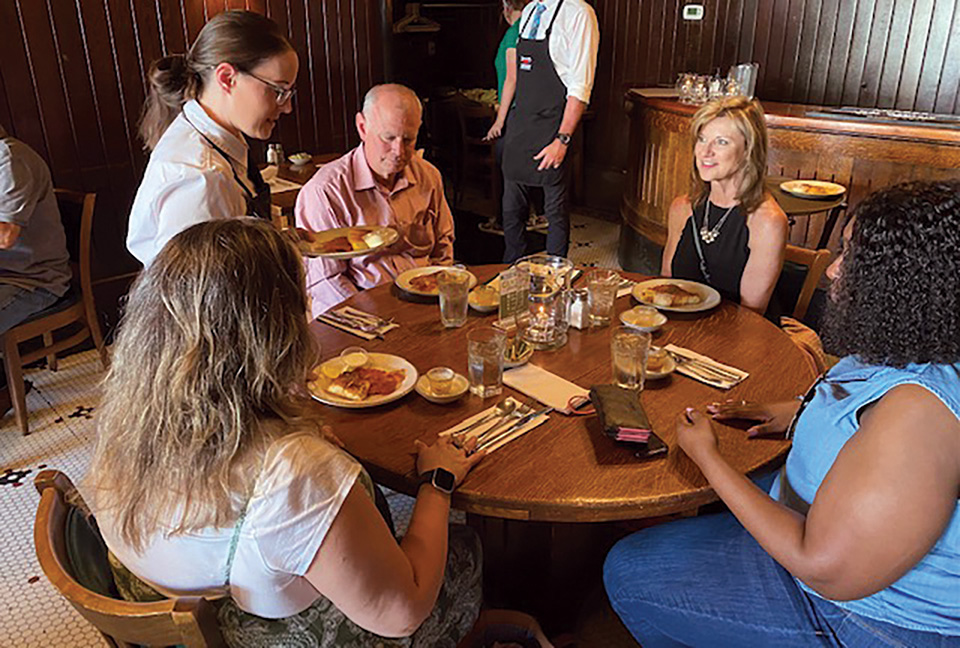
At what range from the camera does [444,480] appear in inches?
52.4

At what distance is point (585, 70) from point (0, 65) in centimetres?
283

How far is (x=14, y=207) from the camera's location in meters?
2.79

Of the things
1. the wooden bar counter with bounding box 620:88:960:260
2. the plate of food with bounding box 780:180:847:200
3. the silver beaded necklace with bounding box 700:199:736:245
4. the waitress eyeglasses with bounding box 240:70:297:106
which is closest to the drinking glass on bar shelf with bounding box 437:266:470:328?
the waitress eyeglasses with bounding box 240:70:297:106

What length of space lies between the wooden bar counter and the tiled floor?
2.72 m

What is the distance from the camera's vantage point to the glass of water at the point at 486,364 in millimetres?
1634

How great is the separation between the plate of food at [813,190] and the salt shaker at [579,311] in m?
1.89

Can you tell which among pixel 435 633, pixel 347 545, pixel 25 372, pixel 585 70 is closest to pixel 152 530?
pixel 347 545

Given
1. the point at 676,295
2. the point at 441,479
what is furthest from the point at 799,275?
the point at 441,479

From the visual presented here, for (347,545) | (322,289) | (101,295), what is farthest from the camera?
(101,295)

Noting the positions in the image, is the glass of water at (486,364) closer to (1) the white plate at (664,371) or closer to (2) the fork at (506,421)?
(2) the fork at (506,421)

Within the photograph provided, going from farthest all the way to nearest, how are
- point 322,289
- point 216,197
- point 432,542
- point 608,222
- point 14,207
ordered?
point 608,222
point 14,207
point 322,289
point 216,197
point 432,542

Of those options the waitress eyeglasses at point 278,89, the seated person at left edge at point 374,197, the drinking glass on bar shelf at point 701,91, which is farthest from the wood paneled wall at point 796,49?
the waitress eyeglasses at point 278,89

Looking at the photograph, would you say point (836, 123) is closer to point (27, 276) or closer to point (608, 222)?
point (608, 222)

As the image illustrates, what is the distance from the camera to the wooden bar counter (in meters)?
3.55
